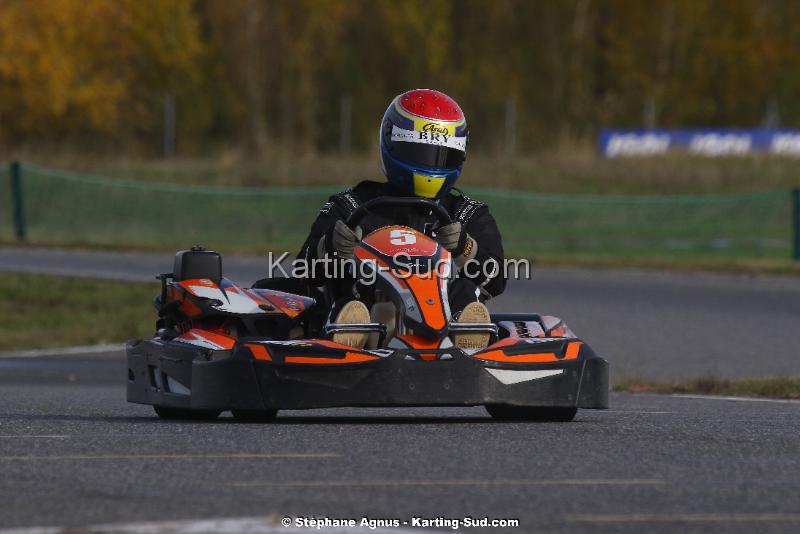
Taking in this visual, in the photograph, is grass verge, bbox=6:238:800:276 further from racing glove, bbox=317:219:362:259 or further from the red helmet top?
racing glove, bbox=317:219:362:259

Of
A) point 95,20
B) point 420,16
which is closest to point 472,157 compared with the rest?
point 95,20

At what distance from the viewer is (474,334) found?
9.23 metres

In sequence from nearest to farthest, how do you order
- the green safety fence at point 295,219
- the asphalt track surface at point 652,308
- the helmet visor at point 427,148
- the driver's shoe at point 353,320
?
the driver's shoe at point 353,320 < the helmet visor at point 427,148 < the asphalt track surface at point 652,308 < the green safety fence at point 295,219

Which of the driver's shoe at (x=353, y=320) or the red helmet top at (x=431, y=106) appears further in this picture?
the red helmet top at (x=431, y=106)

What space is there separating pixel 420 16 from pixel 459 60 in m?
3.21

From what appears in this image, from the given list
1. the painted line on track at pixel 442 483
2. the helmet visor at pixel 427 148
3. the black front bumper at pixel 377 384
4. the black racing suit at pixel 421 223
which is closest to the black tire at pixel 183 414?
the black front bumper at pixel 377 384

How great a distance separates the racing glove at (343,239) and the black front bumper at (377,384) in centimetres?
95

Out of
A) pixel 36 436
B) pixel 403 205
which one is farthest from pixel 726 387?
pixel 36 436

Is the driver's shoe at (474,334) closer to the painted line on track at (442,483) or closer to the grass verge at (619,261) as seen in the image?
the painted line on track at (442,483)

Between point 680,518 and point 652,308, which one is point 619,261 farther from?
point 680,518

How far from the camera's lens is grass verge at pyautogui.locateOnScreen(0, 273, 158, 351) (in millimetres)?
18688

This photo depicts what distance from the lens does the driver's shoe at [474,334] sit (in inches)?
364

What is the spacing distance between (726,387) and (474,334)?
4.35m

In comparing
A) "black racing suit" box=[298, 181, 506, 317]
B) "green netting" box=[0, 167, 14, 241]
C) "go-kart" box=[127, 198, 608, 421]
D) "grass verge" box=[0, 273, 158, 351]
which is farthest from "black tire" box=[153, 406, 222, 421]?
"green netting" box=[0, 167, 14, 241]
